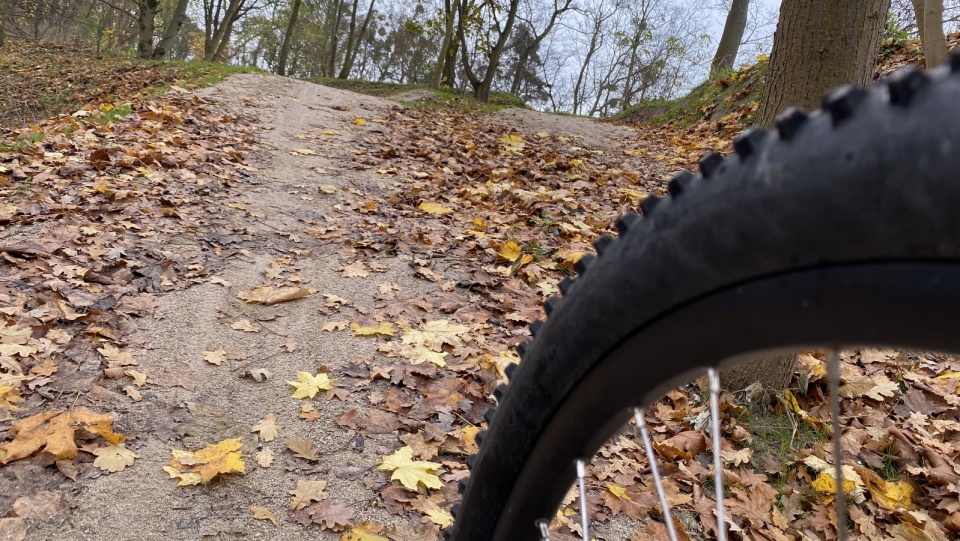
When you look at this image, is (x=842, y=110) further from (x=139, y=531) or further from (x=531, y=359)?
(x=139, y=531)

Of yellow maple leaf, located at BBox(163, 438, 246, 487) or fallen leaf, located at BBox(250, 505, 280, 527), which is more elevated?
yellow maple leaf, located at BBox(163, 438, 246, 487)

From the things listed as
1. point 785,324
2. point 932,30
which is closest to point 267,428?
point 785,324

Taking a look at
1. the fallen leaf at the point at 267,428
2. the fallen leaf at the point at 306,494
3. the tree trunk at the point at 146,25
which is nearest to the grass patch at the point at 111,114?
the fallen leaf at the point at 267,428

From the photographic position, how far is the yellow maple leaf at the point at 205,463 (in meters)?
2.05

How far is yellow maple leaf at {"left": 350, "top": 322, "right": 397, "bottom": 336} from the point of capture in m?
3.09

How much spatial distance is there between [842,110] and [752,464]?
235cm

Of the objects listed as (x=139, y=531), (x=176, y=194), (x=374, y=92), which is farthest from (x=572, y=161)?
(x=374, y=92)

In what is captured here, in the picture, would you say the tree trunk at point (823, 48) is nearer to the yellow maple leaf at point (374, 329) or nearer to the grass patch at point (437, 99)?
the yellow maple leaf at point (374, 329)

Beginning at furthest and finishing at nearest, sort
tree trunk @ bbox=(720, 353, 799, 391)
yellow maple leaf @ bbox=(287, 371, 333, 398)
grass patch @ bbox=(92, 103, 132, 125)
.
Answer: grass patch @ bbox=(92, 103, 132, 125)
tree trunk @ bbox=(720, 353, 799, 391)
yellow maple leaf @ bbox=(287, 371, 333, 398)

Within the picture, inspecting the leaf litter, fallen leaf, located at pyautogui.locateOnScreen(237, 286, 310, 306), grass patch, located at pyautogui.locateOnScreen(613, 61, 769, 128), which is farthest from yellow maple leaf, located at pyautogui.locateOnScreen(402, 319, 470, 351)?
grass patch, located at pyautogui.locateOnScreen(613, 61, 769, 128)

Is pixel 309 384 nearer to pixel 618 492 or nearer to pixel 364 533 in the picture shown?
pixel 364 533

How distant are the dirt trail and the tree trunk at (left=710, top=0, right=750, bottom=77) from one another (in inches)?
449

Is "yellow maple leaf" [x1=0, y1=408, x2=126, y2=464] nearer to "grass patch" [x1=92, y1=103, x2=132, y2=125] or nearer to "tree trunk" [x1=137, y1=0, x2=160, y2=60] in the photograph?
"grass patch" [x1=92, y1=103, x2=132, y2=125]

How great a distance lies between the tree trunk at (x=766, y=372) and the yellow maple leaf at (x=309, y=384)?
188 cm
